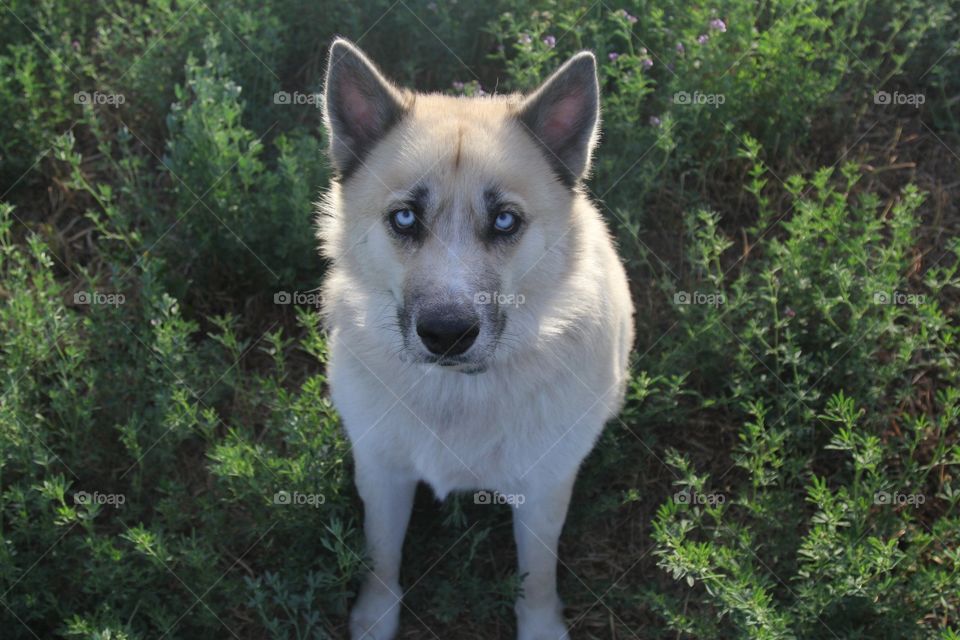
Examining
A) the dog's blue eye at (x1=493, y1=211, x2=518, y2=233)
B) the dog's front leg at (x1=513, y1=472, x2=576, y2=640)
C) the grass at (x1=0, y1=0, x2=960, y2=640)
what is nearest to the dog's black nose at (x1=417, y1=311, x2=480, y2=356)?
the dog's blue eye at (x1=493, y1=211, x2=518, y2=233)

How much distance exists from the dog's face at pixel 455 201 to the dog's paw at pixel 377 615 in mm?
1097

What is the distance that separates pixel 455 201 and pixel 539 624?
1.77 metres

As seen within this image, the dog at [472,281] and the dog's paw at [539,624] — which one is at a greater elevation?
the dog at [472,281]

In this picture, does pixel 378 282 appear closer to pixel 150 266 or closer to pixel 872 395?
pixel 150 266

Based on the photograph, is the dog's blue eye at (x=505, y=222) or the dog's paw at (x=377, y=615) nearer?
the dog's blue eye at (x=505, y=222)

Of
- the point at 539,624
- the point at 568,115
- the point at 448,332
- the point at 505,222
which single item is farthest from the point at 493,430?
the point at 568,115

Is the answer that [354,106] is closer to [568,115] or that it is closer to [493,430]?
[568,115]

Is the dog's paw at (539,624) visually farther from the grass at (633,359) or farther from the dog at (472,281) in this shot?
the dog at (472,281)

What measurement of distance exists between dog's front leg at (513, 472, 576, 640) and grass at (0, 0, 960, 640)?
0.11 meters

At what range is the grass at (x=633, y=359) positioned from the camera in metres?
3.51

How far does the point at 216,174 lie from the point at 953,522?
3.50 meters

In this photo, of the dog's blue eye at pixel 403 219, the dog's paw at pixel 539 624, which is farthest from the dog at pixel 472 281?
the dog's paw at pixel 539 624

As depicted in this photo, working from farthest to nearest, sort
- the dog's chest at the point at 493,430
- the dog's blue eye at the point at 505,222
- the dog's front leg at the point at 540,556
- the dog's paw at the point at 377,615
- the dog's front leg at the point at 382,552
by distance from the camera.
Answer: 1. the dog's paw at the point at 377,615
2. the dog's front leg at the point at 382,552
3. the dog's front leg at the point at 540,556
4. the dog's chest at the point at 493,430
5. the dog's blue eye at the point at 505,222

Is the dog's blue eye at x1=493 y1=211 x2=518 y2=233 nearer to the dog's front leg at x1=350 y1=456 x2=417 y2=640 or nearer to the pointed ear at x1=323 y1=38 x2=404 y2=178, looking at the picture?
the pointed ear at x1=323 y1=38 x2=404 y2=178
